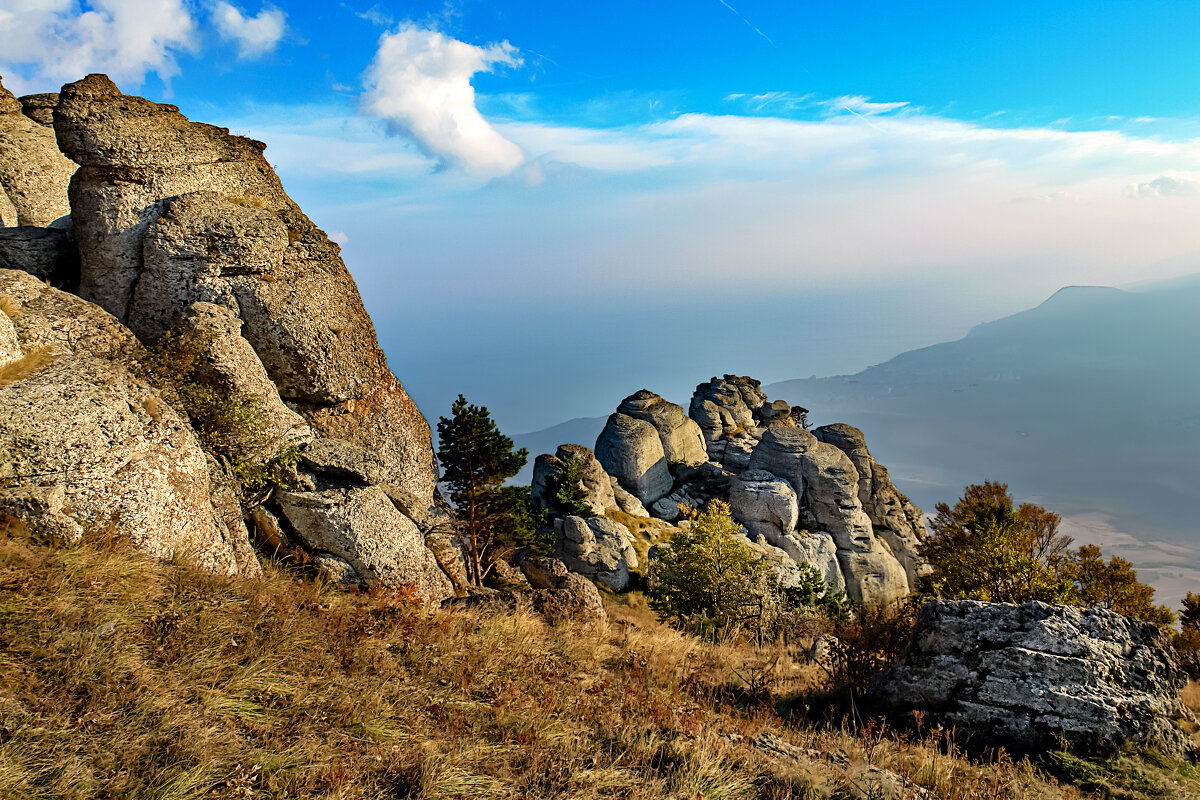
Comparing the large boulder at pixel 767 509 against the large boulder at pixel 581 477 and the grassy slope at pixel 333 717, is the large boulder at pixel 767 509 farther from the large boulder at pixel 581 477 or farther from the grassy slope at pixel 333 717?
the grassy slope at pixel 333 717

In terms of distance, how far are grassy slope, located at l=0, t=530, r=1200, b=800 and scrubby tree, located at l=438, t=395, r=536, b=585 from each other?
14.1 m

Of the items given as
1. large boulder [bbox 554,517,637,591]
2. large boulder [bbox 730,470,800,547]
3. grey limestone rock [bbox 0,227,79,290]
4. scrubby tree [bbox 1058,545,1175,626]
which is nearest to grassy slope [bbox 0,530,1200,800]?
grey limestone rock [bbox 0,227,79,290]

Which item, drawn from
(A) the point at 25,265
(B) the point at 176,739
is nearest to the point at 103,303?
(A) the point at 25,265

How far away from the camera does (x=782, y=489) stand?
45.5m

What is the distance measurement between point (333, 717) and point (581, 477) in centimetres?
3417

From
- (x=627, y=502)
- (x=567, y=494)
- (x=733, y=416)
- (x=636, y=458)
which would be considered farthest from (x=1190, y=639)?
(x=733, y=416)

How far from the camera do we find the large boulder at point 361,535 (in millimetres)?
13844

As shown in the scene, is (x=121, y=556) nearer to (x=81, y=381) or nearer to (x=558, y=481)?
(x=81, y=381)

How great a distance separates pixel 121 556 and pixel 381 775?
564 centimetres

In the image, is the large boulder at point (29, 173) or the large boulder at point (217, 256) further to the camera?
the large boulder at point (29, 173)

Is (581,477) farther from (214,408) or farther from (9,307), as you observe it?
(9,307)

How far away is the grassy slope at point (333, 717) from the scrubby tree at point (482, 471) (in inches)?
555

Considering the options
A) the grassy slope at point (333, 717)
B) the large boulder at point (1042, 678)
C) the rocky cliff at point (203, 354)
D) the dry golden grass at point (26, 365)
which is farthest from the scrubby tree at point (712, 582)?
the dry golden grass at point (26, 365)

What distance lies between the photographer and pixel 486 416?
25125 mm
